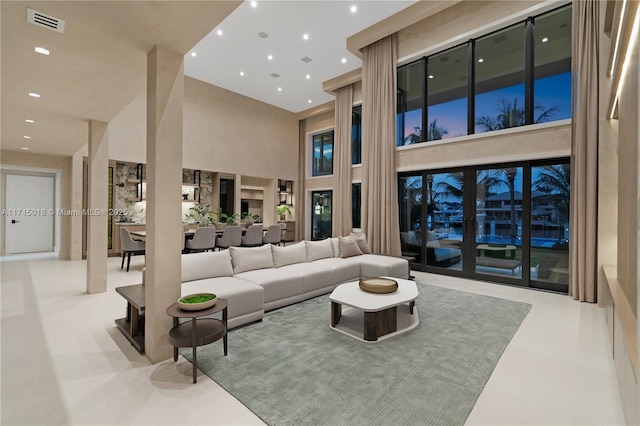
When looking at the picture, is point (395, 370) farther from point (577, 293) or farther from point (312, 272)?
point (577, 293)

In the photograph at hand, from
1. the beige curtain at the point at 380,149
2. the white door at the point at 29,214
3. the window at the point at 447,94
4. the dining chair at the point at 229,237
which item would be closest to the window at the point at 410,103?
the window at the point at 447,94

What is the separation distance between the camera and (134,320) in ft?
9.57

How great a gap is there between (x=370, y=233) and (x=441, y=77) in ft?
12.6

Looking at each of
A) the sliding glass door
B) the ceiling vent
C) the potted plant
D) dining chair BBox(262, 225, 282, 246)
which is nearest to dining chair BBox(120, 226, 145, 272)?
dining chair BBox(262, 225, 282, 246)

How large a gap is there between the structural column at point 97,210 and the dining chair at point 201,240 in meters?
1.95

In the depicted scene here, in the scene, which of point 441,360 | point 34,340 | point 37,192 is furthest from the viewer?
point 37,192

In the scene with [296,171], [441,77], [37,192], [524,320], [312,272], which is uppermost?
[441,77]

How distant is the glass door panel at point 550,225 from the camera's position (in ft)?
16.1

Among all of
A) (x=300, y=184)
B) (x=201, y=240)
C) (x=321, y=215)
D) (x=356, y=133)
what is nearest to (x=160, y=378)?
(x=201, y=240)

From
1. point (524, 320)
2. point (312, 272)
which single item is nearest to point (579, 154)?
point (524, 320)

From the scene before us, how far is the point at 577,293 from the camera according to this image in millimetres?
4449

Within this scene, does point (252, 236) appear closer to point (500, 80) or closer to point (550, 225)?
point (550, 225)

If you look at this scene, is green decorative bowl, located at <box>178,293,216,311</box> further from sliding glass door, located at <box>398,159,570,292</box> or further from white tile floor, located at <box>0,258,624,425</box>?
sliding glass door, located at <box>398,159,570,292</box>

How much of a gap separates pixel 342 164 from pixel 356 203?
1.23 m
